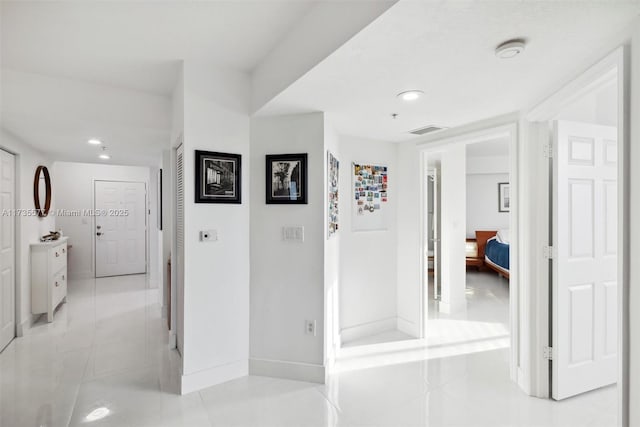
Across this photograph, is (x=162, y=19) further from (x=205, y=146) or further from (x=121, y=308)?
(x=121, y=308)

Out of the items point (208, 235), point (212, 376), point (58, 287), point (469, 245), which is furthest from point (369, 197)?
point (58, 287)

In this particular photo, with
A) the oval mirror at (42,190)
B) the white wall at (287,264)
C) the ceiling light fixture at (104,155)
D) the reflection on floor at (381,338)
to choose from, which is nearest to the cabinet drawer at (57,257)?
the oval mirror at (42,190)

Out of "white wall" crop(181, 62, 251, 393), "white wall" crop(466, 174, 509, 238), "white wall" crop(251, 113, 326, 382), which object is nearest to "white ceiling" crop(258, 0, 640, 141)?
"white wall" crop(251, 113, 326, 382)

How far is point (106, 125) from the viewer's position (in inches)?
116

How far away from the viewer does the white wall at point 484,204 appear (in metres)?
6.93

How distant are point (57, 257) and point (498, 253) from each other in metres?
6.60

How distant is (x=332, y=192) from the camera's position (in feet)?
9.29

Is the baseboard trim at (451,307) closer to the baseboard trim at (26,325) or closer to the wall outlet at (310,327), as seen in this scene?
the wall outlet at (310,327)

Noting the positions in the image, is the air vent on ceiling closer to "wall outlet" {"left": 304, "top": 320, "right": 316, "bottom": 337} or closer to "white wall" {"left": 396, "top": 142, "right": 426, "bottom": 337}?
"white wall" {"left": 396, "top": 142, "right": 426, "bottom": 337}

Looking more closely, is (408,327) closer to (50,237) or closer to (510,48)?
(510,48)

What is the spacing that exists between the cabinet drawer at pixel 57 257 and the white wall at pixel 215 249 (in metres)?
2.64

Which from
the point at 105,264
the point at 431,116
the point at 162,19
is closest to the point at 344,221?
the point at 431,116

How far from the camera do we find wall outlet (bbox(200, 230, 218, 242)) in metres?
2.46

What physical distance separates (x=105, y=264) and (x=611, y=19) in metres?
7.71
